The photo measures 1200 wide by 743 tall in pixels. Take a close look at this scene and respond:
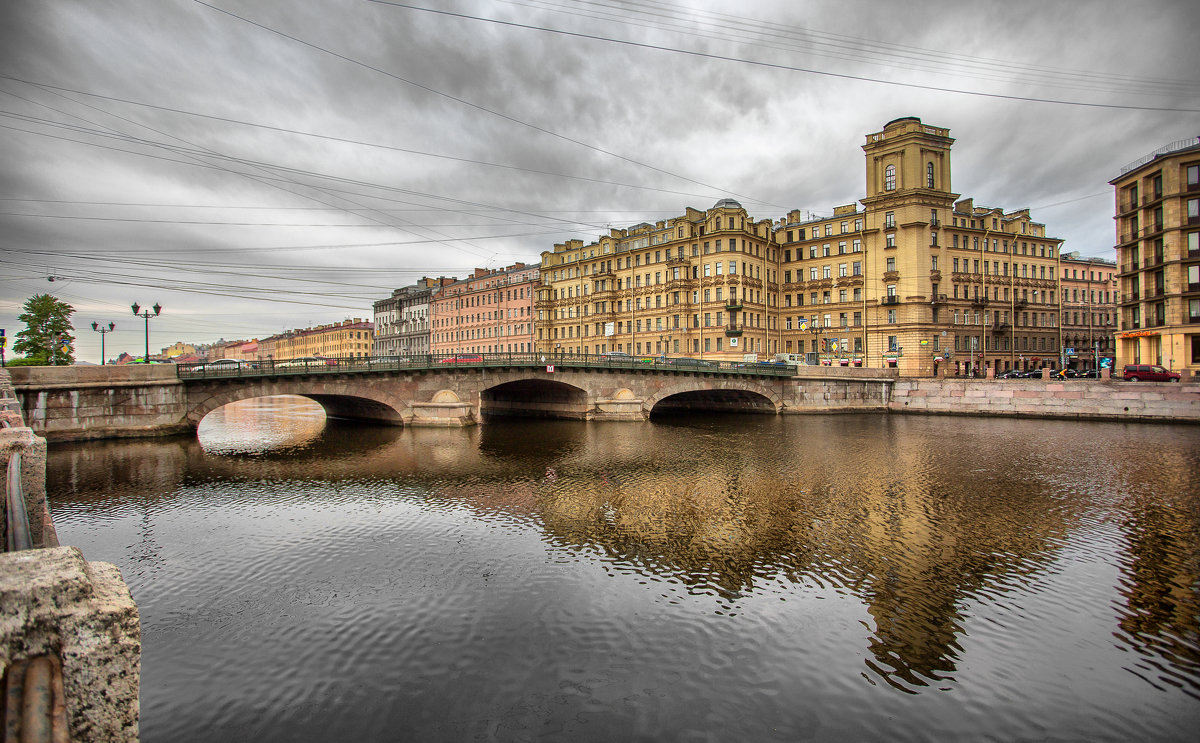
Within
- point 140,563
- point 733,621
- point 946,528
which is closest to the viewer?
point 733,621

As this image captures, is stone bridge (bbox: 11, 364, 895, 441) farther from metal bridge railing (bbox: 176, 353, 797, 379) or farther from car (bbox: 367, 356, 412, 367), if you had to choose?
car (bbox: 367, 356, 412, 367)

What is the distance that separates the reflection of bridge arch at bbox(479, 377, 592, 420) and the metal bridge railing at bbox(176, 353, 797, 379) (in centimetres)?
234

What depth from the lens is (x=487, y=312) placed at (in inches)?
4353

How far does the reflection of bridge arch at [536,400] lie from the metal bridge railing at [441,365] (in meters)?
2.34

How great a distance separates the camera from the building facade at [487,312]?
10362 centimetres

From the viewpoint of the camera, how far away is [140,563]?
46.5ft

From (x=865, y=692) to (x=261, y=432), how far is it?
154ft

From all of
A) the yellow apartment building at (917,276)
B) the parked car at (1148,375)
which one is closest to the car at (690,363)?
the yellow apartment building at (917,276)

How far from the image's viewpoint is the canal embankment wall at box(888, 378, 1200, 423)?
4372 centimetres

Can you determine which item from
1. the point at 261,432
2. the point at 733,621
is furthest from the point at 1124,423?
the point at 261,432

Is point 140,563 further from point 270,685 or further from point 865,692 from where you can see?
point 865,692

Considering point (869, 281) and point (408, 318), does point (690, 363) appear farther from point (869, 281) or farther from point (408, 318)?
point (408, 318)

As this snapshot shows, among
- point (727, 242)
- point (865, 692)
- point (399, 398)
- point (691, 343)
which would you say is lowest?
point (865, 692)

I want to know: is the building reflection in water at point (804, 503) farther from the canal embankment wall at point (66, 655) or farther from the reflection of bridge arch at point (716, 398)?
the reflection of bridge arch at point (716, 398)
